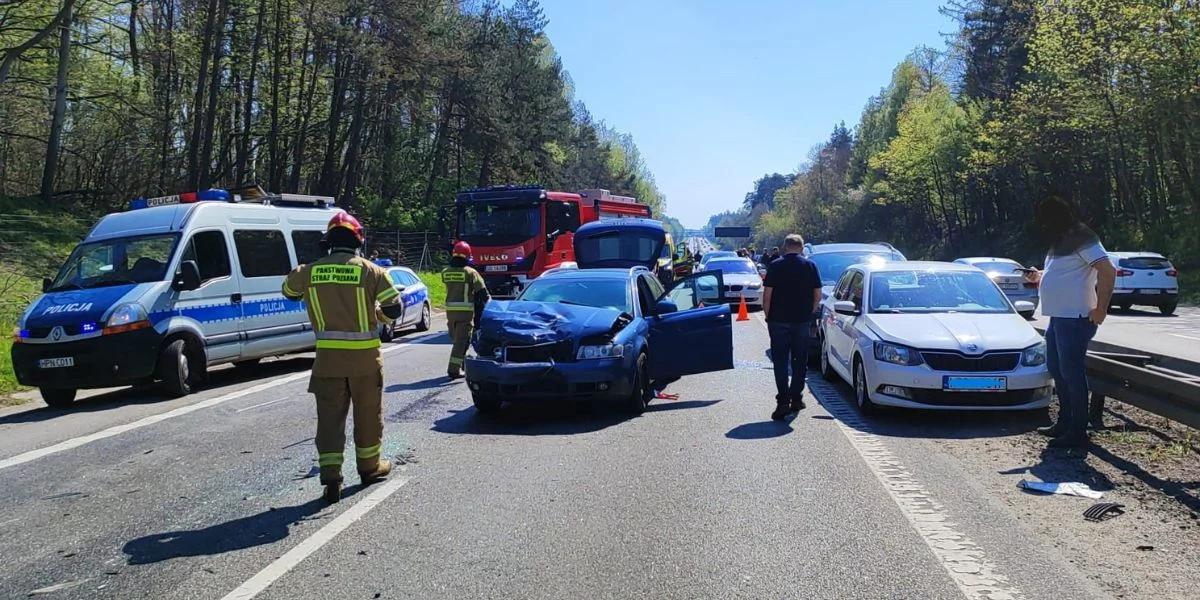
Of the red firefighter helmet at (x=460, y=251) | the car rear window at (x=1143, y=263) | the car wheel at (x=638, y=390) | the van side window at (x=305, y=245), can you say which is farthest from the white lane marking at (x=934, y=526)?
the car rear window at (x=1143, y=263)

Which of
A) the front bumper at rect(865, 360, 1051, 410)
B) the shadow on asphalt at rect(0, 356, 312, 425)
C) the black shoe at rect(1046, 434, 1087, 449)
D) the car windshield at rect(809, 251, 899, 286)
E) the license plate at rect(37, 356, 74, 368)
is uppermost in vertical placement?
the car windshield at rect(809, 251, 899, 286)

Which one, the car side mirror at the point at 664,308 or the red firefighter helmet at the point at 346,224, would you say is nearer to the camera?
the red firefighter helmet at the point at 346,224

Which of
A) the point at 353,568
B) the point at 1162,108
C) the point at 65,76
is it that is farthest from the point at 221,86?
the point at 1162,108

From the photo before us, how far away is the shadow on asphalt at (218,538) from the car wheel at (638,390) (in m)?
3.88

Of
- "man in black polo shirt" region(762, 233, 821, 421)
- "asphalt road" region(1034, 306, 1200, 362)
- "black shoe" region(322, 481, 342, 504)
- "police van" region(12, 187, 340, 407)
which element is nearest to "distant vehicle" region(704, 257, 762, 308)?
"asphalt road" region(1034, 306, 1200, 362)

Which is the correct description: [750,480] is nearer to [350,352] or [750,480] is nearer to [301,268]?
[350,352]

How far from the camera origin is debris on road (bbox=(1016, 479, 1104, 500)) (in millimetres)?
5789

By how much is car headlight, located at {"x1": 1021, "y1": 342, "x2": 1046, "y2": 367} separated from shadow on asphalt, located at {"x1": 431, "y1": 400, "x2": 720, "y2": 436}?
10.4 feet

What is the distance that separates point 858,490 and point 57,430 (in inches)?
302

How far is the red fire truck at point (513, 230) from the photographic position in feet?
66.8

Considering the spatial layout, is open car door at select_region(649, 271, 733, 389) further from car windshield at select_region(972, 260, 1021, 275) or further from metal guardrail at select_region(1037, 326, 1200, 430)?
car windshield at select_region(972, 260, 1021, 275)

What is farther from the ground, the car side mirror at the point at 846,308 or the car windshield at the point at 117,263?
the car windshield at the point at 117,263

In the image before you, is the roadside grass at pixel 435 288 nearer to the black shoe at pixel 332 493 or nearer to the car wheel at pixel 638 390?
the car wheel at pixel 638 390

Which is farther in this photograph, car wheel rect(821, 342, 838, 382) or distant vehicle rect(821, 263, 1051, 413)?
car wheel rect(821, 342, 838, 382)
